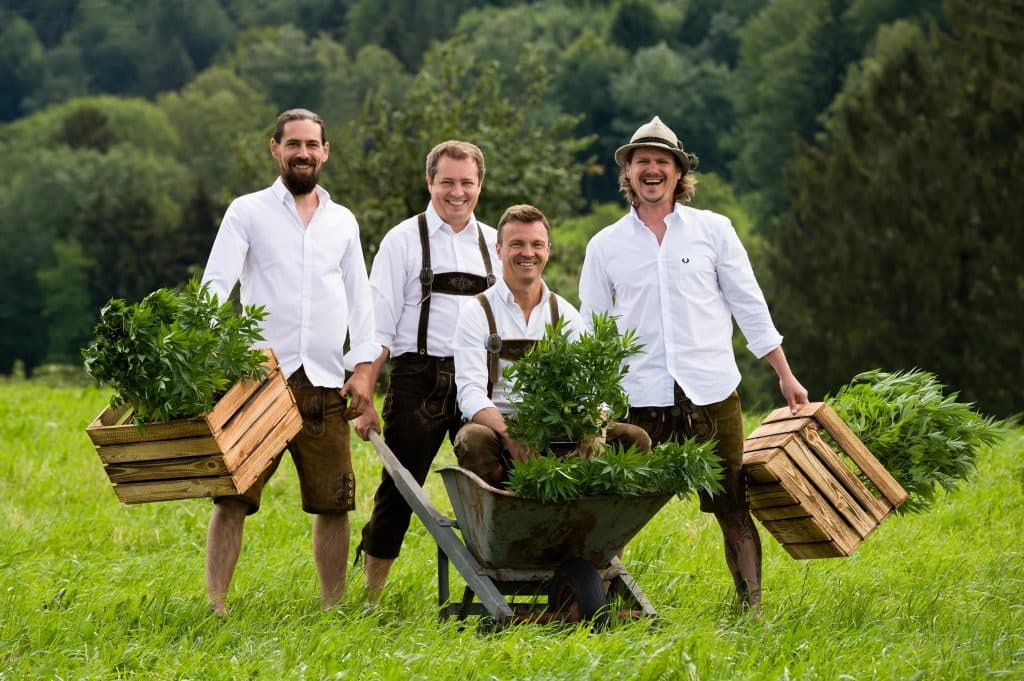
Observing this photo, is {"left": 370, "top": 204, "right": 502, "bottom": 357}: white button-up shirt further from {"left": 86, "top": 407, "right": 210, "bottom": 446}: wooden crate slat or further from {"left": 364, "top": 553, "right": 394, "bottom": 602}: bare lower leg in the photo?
{"left": 86, "top": 407, "right": 210, "bottom": 446}: wooden crate slat

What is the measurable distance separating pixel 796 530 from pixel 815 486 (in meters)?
0.21

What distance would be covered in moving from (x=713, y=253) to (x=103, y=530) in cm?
417

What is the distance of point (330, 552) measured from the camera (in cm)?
657

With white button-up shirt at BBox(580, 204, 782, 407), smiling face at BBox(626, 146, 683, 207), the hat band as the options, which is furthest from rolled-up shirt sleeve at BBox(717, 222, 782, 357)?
the hat band

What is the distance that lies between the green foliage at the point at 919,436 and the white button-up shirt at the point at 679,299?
1.96 feet

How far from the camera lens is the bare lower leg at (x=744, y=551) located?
6.46 m

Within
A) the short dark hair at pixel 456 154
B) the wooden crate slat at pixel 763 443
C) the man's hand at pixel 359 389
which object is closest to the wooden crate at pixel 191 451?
the man's hand at pixel 359 389

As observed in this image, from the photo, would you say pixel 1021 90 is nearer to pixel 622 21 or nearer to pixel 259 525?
pixel 259 525

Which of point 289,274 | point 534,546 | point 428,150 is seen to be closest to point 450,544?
point 534,546

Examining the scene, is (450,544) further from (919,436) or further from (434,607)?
(919,436)

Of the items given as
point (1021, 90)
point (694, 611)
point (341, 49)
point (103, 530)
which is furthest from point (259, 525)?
point (341, 49)

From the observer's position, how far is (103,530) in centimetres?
873

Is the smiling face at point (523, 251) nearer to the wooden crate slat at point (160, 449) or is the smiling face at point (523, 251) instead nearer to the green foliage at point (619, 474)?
the green foliage at point (619, 474)

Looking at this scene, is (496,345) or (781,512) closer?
(496,345)
